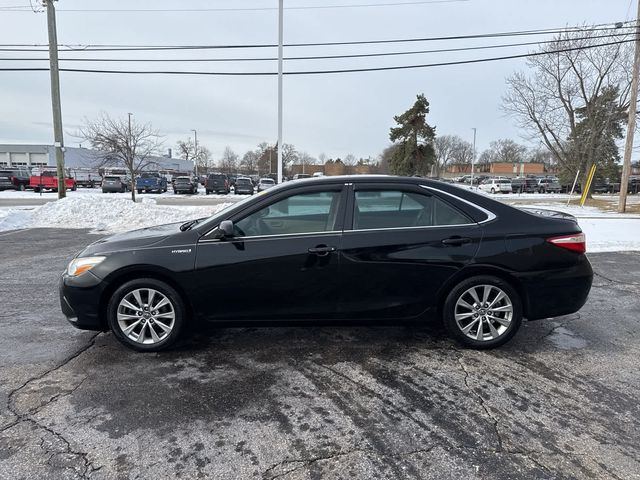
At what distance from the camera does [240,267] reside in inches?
144

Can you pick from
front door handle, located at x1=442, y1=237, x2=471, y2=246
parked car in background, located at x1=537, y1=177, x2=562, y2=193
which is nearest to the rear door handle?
front door handle, located at x1=442, y1=237, x2=471, y2=246

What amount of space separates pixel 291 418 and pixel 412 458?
845 millimetres

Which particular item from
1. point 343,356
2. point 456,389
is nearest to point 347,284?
point 343,356

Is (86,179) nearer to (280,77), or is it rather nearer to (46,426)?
(280,77)

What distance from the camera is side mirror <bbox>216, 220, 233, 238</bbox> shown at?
3.61m

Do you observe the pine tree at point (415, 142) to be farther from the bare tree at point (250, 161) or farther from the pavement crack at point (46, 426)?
the bare tree at point (250, 161)

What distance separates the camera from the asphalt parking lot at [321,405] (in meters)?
2.38

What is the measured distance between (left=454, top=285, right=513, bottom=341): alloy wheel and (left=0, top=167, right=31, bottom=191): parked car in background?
1595 inches

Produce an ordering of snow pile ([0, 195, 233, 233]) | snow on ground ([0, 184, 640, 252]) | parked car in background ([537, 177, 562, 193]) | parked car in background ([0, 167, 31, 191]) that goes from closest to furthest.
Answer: snow on ground ([0, 184, 640, 252])
snow pile ([0, 195, 233, 233])
parked car in background ([0, 167, 31, 191])
parked car in background ([537, 177, 562, 193])

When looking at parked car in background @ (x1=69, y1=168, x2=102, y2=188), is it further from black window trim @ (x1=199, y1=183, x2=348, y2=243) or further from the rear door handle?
the rear door handle

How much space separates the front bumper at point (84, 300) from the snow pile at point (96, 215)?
9547 millimetres

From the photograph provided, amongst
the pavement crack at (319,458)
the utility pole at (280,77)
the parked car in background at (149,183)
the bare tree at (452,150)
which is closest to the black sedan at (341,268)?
the pavement crack at (319,458)

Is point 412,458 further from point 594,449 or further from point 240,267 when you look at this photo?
point 240,267

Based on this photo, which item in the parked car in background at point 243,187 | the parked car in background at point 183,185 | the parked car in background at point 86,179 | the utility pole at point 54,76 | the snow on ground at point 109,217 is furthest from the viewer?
the parked car in background at point 86,179
